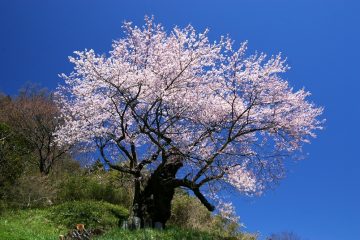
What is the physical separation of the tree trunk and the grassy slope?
2.25 m

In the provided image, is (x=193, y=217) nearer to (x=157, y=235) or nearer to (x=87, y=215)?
(x=87, y=215)

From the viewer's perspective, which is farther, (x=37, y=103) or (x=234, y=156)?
(x=37, y=103)

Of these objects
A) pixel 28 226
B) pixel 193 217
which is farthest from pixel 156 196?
pixel 193 217

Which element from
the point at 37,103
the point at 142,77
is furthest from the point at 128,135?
the point at 37,103

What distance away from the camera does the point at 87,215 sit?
62.8ft

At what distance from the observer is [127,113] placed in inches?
763

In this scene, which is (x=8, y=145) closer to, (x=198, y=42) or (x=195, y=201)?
(x=195, y=201)

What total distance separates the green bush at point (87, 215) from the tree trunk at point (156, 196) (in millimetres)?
928

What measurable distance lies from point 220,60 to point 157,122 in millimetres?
3456

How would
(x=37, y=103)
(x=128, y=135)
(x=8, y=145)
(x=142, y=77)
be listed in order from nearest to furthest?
(x=142, y=77) → (x=128, y=135) → (x=8, y=145) → (x=37, y=103)

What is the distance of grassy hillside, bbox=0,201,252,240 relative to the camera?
14.6m

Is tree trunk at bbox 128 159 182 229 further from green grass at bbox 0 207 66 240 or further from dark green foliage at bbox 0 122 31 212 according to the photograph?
dark green foliage at bbox 0 122 31 212

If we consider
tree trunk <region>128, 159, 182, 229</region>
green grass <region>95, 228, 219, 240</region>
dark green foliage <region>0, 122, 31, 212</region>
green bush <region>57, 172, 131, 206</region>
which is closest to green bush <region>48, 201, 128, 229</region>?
tree trunk <region>128, 159, 182, 229</region>

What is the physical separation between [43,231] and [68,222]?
212 centimetres
